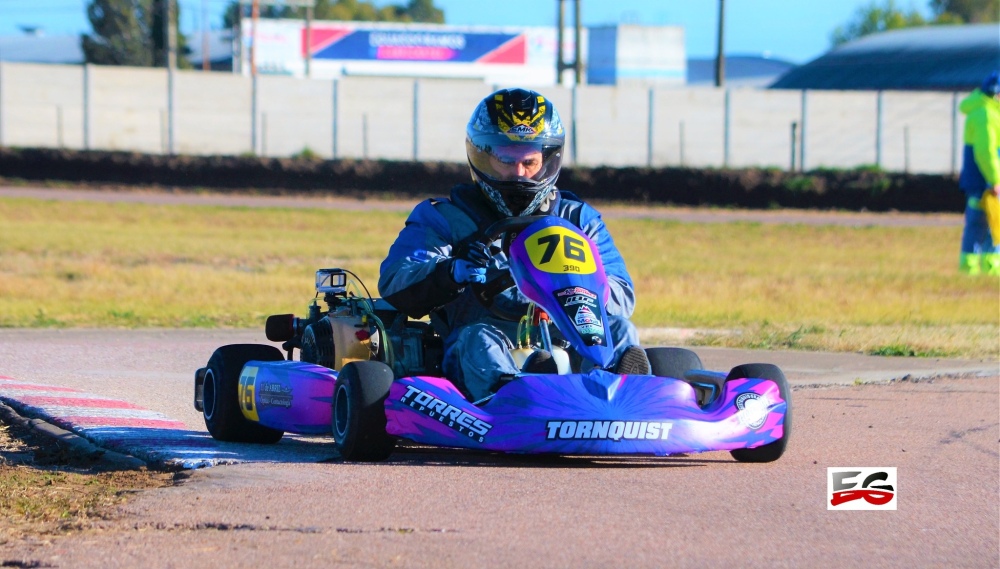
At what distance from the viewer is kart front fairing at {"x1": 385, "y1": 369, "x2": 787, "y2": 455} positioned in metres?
4.87

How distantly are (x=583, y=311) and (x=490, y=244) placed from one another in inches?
23.7

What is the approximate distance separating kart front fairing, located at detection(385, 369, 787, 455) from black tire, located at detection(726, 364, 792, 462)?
9cm

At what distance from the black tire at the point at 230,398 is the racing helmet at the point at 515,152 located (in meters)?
1.25

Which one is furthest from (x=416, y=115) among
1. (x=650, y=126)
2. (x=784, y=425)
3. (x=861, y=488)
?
(x=861, y=488)

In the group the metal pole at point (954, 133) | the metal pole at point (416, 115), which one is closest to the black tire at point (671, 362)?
the metal pole at point (416, 115)

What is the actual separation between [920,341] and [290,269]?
866 cm

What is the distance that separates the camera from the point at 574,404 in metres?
4.88

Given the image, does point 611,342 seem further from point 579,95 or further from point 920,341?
point 579,95

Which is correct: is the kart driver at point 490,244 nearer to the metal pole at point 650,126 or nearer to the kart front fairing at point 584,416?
the kart front fairing at point 584,416

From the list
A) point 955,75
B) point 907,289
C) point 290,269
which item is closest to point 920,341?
point 907,289

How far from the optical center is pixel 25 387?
746 centimetres

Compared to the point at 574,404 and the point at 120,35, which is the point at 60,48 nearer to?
the point at 120,35

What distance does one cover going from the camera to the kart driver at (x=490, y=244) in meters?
5.52

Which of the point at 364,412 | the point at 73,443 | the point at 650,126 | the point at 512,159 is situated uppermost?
the point at 650,126
